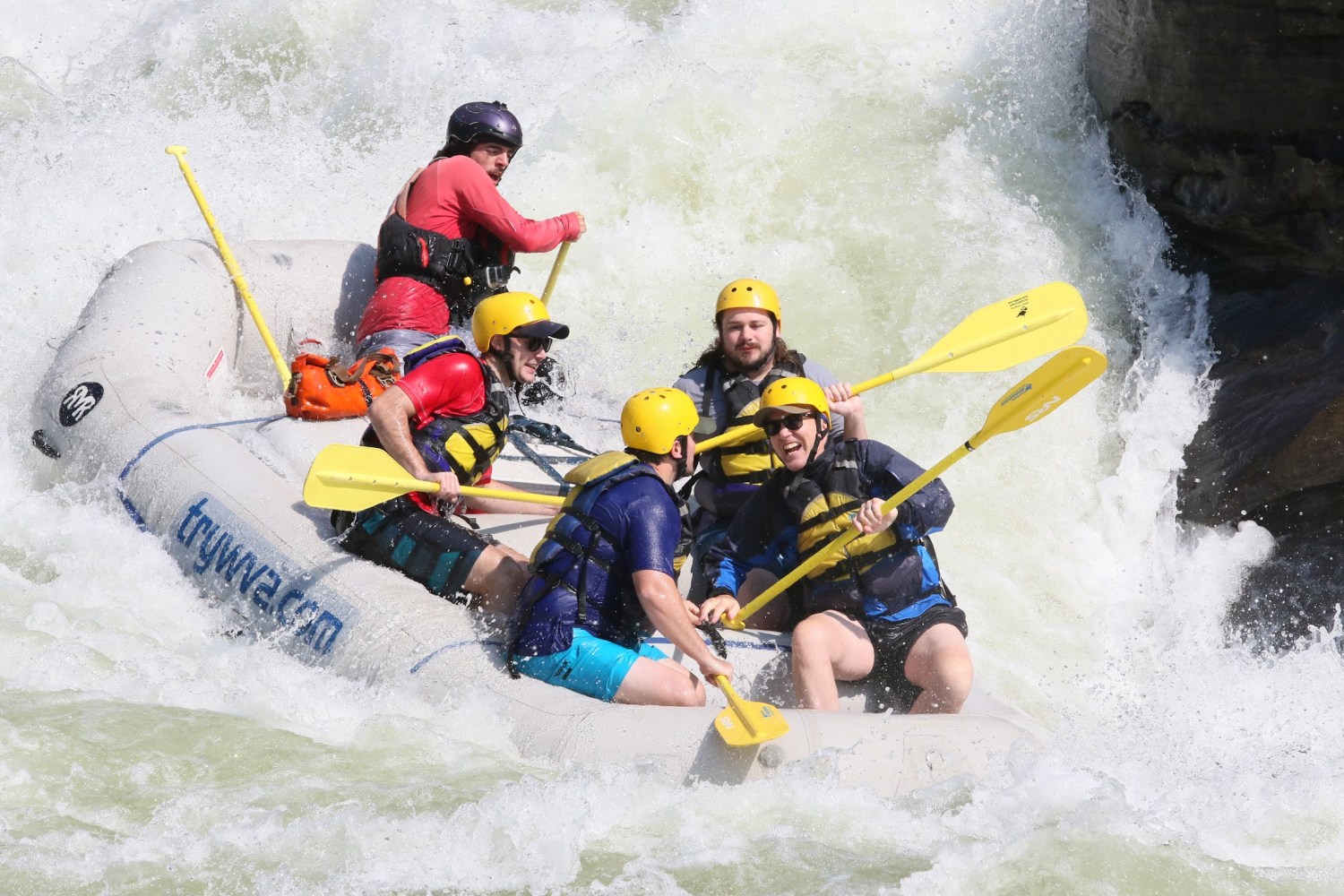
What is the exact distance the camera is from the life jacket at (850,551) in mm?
4203

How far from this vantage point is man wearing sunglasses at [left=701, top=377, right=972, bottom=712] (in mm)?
4109

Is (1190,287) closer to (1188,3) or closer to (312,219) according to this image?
(1188,3)

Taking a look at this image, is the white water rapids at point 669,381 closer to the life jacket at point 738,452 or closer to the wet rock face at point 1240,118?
the wet rock face at point 1240,118

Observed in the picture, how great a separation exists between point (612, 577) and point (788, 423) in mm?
692

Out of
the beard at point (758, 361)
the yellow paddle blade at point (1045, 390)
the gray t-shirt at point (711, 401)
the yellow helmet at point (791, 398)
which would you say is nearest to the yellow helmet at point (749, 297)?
A: the beard at point (758, 361)

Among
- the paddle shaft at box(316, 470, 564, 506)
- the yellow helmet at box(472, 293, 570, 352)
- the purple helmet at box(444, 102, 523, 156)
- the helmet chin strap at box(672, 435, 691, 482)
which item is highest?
the purple helmet at box(444, 102, 523, 156)

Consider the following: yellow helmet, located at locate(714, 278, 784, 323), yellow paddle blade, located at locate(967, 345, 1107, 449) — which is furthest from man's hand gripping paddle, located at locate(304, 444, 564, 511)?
yellow paddle blade, located at locate(967, 345, 1107, 449)

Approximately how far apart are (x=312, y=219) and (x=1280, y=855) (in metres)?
5.73

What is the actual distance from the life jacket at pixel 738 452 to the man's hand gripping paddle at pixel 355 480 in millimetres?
981

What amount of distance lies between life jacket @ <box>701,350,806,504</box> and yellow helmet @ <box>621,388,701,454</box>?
0.69m

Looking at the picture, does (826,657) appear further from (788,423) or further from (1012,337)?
(1012,337)

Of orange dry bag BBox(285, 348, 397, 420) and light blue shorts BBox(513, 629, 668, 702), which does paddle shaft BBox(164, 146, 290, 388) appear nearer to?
orange dry bag BBox(285, 348, 397, 420)

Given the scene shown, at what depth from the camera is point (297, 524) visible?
4.66 metres

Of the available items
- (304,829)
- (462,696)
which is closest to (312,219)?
(462,696)
